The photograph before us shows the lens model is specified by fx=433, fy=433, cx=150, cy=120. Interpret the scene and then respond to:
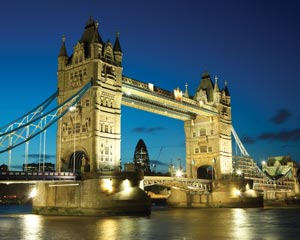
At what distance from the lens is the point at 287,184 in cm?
11669

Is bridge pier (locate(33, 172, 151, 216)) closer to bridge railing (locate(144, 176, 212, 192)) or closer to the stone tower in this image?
the stone tower

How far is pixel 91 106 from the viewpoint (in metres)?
54.7

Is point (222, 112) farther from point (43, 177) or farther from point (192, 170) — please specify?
point (43, 177)

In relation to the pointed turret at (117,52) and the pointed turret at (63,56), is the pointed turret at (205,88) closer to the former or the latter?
the pointed turret at (117,52)

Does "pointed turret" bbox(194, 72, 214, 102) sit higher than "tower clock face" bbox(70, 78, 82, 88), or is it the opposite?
"pointed turret" bbox(194, 72, 214, 102)

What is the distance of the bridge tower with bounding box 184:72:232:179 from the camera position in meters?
79.7

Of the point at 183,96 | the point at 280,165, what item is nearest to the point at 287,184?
the point at 280,165

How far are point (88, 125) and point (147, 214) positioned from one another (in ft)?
43.9

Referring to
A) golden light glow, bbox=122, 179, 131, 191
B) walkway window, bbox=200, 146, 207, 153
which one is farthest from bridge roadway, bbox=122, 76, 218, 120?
golden light glow, bbox=122, 179, 131, 191

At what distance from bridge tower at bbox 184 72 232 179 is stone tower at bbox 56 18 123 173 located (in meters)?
25.9

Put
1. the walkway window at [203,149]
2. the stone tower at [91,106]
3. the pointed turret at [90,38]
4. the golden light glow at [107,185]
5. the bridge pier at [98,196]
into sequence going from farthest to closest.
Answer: the walkway window at [203,149] < the pointed turret at [90,38] < the stone tower at [91,106] < the golden light glow at [107,185] < the bridge pier at [98,196]

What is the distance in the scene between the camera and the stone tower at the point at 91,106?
54094 mm

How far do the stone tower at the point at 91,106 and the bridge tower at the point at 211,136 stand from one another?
25854mm

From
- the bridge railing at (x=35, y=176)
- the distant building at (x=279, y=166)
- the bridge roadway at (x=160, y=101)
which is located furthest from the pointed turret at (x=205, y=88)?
the distant building at (x=279, y=166)
